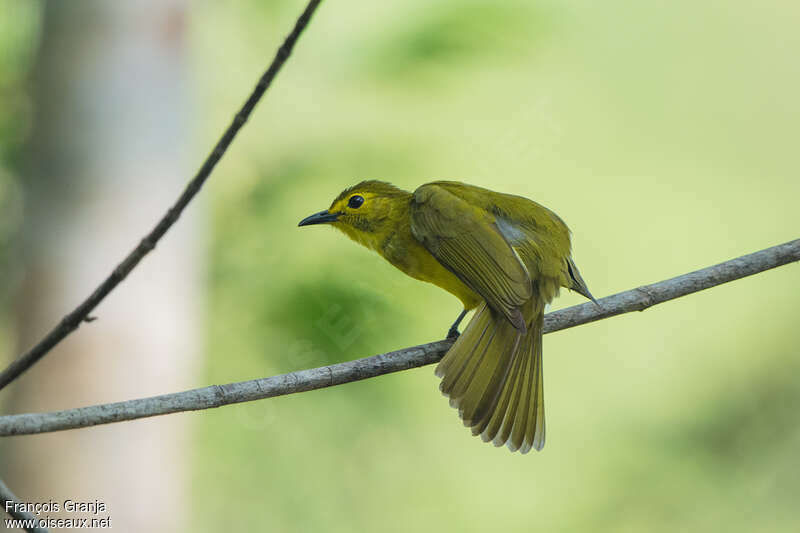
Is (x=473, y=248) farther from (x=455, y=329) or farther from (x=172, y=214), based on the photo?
(x=172, y=214)

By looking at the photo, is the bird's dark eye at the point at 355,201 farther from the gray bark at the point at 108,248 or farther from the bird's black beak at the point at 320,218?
the gray bark at the point at 108,248

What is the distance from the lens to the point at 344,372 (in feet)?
7.89

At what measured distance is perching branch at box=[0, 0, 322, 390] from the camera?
1.52m

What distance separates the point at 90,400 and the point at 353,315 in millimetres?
1536

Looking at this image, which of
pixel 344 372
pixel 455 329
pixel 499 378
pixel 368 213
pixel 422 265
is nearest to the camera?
pixel 344 372

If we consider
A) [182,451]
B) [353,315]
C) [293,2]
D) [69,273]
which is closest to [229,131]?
[353,315]

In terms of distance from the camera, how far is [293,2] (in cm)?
534

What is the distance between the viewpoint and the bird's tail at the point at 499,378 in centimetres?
298

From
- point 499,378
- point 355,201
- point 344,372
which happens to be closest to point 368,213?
point 355,201

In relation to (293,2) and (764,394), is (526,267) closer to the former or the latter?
(293,2)

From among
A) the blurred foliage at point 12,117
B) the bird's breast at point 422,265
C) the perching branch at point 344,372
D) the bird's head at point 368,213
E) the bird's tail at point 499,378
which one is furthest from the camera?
the blurred foliage at point 12,117

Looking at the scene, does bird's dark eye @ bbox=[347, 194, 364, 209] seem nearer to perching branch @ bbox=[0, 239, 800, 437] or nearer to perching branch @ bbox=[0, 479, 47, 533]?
perching branch @ bbox=[0, 239, 800, 437]

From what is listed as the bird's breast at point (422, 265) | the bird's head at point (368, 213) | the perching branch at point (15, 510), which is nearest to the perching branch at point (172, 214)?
the perching branch at point (15, 510)

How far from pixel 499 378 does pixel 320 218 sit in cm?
123
